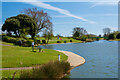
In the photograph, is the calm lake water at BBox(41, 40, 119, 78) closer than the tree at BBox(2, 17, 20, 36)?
Yes

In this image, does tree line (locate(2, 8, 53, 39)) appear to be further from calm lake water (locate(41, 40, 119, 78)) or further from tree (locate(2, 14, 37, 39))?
calm lake water (locate(41, 40, 119, 78))

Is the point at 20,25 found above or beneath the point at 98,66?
above

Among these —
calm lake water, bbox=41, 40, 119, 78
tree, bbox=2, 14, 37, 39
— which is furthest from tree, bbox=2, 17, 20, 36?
calm lake water, bbox=41, 40, 119, 78

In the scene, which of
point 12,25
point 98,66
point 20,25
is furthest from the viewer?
point 20,25

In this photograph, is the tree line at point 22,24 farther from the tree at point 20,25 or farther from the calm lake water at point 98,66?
the calm lake water at point 98,66

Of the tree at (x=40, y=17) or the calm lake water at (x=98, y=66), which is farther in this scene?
the tree at (x=40, y=17)

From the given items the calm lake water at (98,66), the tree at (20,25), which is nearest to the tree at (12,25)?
the tree at (20,25)

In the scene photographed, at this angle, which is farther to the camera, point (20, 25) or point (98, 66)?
point (20, 25)

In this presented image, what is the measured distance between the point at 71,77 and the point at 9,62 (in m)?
7.12

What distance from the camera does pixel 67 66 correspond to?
12555 millimetres

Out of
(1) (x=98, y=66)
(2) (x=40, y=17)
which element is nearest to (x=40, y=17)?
(2) (x=40, y=17)

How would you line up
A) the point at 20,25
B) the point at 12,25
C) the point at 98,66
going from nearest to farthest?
the point at 98,66 < the point at 12,25 < the point at 20,25

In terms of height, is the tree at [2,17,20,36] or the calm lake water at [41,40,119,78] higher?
the tree at [2,17,20,36]

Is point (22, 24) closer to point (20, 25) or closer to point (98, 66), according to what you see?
point (20, 25)
